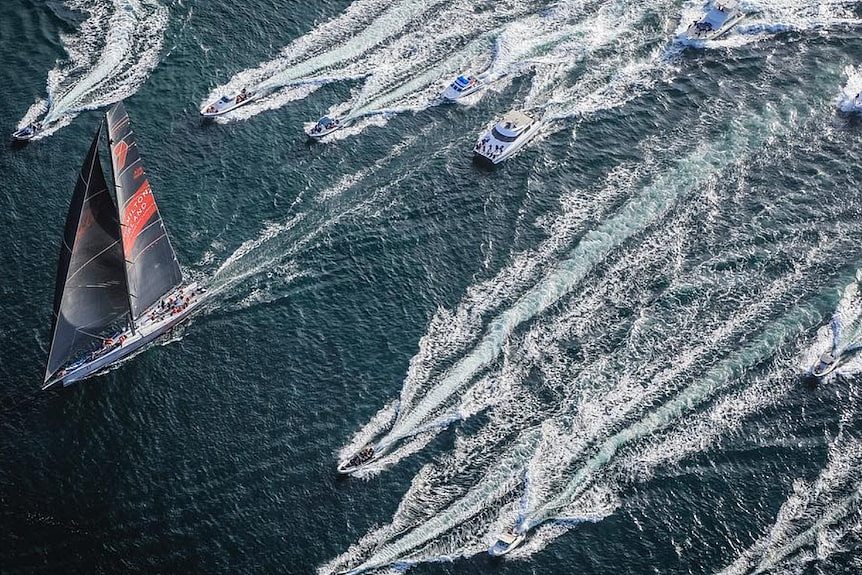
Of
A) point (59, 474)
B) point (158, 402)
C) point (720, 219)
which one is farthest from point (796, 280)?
point (59, 474)

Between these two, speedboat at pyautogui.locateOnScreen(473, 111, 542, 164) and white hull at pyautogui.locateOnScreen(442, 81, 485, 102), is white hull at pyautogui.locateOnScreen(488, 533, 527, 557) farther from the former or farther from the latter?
white hull at pyautogui.locateOnScreen(442, 81, 485, 102)

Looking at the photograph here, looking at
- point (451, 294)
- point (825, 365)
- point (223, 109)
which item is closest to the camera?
point (825, 365)

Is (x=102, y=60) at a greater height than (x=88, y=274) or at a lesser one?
greater

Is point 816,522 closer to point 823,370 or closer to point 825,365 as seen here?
point 823,370

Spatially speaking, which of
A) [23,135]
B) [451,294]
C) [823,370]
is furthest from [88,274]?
[823,370]

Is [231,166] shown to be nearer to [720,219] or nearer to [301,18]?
[301,18]

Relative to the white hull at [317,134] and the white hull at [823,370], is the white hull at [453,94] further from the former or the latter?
the white hull at [823,370]
